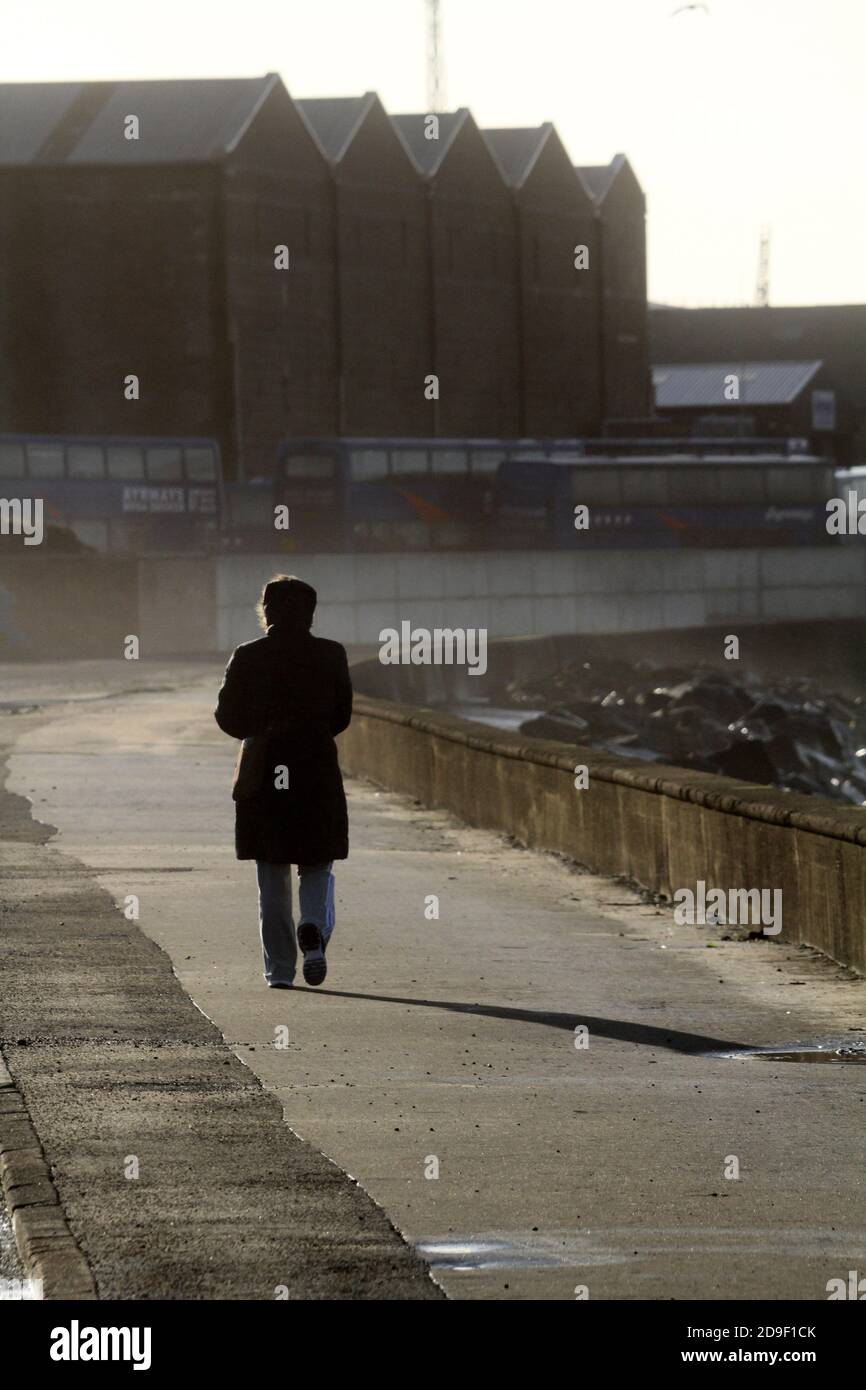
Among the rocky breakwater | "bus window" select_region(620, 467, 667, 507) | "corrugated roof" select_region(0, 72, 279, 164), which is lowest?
the rocky breakwater

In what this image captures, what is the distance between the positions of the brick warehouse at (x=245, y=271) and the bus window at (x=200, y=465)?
14056mm

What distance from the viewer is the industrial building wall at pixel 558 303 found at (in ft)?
250

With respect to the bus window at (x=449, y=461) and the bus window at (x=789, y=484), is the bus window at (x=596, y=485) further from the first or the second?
the bus window at (x=789, y=484)

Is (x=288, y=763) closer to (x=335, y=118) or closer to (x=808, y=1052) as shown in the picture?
(x=808, y=1052)

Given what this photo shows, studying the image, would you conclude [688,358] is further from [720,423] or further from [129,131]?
[129,131]

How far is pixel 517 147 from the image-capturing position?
79.9 meters

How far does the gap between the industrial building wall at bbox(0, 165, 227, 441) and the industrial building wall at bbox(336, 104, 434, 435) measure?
18.6 ft

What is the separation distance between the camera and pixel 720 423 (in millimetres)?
77312

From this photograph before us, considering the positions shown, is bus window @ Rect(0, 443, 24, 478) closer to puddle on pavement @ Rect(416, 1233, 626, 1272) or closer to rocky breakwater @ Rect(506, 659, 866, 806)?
rocky breakwater @ Rect(506, 659, 866, 806)

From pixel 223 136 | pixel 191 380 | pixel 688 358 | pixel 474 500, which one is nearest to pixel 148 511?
pixel 474 500

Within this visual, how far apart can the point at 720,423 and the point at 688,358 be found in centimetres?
2792

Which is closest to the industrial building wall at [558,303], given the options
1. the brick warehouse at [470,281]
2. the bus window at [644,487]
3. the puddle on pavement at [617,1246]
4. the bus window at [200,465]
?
the brick warehouse at [470,281]

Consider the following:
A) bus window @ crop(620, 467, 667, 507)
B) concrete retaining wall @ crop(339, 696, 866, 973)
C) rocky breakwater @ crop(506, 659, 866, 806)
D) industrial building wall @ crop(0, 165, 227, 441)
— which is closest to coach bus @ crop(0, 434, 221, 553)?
rocky breakwater @ crop(506, 659, 866, 806)

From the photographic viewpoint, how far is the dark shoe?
27.2 ft
